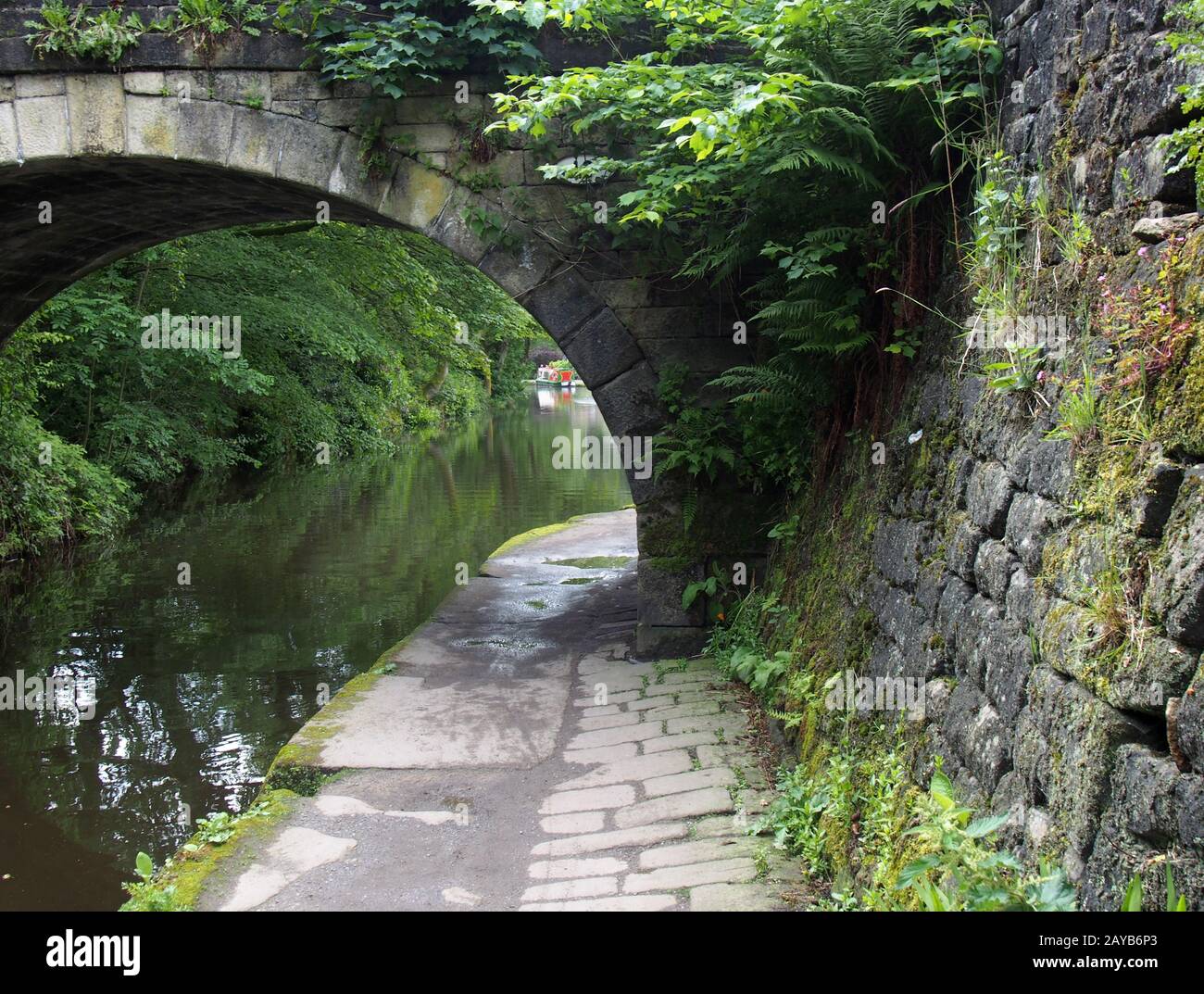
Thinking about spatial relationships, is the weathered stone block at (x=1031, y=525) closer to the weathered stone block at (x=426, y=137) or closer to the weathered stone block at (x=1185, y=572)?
the weathered stone block at (x=1185, y=572)

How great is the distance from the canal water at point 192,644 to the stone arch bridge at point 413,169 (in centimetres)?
277

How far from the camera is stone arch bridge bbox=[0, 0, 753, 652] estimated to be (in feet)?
21.1

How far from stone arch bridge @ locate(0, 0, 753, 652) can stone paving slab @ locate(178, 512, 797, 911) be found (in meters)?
1.08

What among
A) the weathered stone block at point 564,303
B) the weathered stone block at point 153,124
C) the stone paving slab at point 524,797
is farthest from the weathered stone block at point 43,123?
the stone paving slab at point 524,797

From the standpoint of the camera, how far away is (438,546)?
12719 millimetres

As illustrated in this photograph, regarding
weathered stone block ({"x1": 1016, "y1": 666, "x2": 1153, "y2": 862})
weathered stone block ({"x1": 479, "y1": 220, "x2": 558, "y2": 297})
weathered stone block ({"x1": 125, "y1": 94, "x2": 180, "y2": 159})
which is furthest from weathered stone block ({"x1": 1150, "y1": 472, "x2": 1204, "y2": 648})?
weathered stone block ({"x1": 125, "y1": 94, "x2": 180, "y2": 159})

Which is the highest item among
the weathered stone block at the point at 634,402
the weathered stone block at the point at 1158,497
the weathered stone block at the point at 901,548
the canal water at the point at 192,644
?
the weathered stone block at the point at 634,402

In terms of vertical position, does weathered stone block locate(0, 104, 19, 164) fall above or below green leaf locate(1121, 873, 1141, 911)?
above

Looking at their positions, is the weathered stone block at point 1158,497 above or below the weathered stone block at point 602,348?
below

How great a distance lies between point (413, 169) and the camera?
6.64 metres

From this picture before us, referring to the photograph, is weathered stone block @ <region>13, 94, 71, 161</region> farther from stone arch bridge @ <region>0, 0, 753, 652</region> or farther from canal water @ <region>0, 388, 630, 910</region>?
canal water @ <region>0, 388, 630, 910</region>

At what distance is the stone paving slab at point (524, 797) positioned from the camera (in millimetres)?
3453
